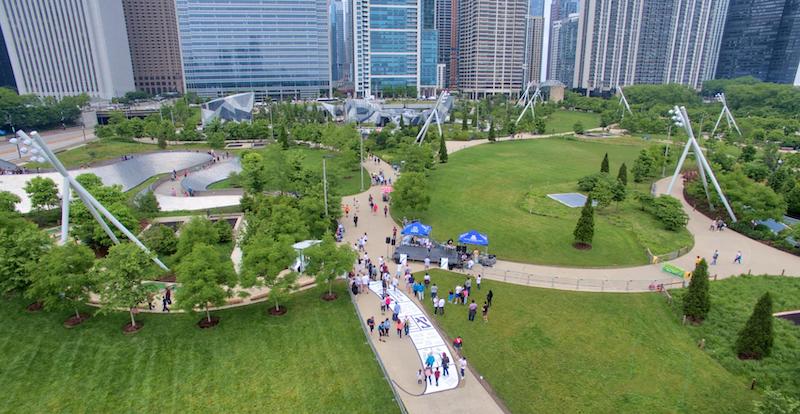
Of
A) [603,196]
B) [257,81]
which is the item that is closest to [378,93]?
[257,81]

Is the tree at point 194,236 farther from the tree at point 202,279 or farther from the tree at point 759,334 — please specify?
the tree at point 759,334

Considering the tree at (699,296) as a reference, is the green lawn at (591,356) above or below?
below

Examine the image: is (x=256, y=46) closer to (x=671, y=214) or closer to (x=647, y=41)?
(x=647, y=41)

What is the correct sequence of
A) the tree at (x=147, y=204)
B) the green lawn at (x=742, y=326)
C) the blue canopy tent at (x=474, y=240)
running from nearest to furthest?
1. the green lawn at (x=742, y=326)
2. the blue canopy tent at (x=474, y=240)
3. the tree at (x=147, y=204)

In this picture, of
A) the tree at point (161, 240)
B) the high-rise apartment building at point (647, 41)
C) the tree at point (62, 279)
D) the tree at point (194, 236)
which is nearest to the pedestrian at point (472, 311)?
the tree at point (194, 236)

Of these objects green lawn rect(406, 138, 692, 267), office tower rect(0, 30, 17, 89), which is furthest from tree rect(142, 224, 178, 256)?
office tower rect(0, 30, 17, 89)
